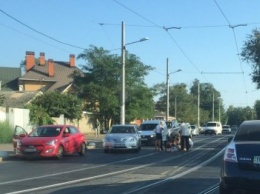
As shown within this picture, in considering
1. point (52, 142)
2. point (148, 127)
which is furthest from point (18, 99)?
point (52, 142)

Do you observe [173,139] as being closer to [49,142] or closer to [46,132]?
[46,132]

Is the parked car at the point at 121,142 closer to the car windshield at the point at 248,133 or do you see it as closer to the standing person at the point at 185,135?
the standing person at the point at 185,135

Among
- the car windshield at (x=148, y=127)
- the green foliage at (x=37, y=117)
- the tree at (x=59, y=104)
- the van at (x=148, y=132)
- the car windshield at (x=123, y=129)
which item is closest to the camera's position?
the car windshield at (x=123, y=129)

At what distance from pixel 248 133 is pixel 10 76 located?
257 feet

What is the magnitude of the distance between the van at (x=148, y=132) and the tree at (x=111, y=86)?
17295 millimetres

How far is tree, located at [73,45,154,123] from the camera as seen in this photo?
5369cm

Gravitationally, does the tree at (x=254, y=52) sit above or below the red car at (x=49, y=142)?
above

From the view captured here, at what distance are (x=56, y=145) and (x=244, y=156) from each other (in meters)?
13.2

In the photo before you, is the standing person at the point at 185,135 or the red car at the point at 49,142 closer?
the red car at the point at 49,142

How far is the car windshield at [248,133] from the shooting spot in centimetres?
1075

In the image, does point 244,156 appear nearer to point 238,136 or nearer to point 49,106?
point 238,136

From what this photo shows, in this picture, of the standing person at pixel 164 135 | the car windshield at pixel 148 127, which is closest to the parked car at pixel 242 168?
the standing person at pixel 164 135

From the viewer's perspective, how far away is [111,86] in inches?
2162

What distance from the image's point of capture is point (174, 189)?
41.5 ft
